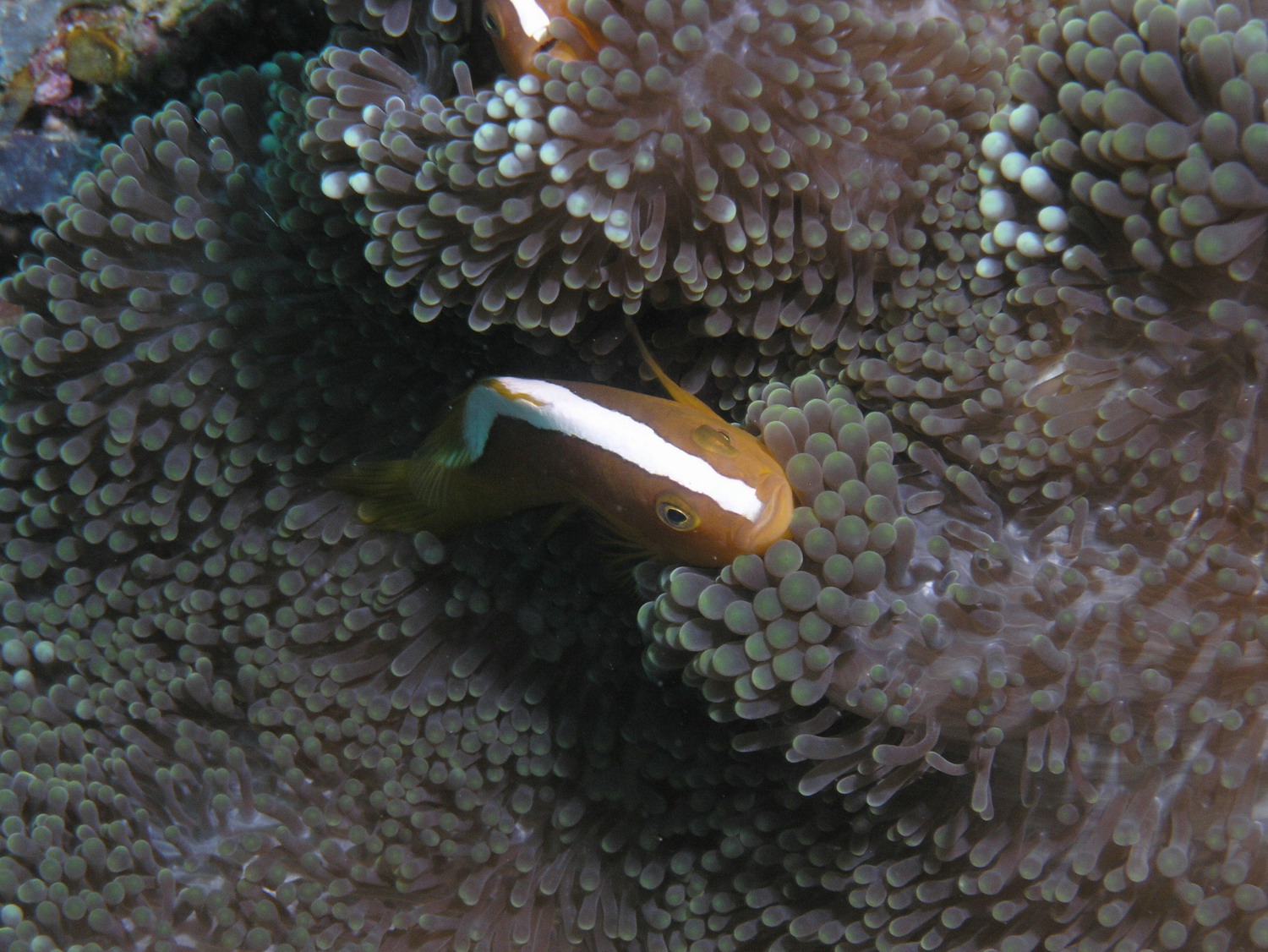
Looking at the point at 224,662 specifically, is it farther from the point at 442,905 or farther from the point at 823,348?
the point at 823,348

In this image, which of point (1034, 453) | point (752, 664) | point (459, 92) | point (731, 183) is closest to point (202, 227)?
point (459, 92)

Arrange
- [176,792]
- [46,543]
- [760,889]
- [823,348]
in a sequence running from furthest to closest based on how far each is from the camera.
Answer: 1. [46,543]
2. [176,792]
3. [760,889]
4. [823,348]

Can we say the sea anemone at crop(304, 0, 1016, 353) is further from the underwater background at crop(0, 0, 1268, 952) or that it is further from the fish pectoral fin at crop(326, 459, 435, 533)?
the fish pectoral fin at crop(326, 459, 435, 533)

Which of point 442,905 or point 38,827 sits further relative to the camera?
point 442,905

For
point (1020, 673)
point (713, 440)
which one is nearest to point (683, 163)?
point (713, 440)

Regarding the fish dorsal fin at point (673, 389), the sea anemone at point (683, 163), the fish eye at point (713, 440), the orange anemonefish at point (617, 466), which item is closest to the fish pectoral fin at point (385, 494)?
the orange anemonefish at point (617, 466)

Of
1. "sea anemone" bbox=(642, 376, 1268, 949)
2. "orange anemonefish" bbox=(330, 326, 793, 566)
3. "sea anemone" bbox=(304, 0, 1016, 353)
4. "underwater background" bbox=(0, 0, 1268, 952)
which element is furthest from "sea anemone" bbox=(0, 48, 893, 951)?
"sea anemone" bbox=(642, 376, 1268, 949)
